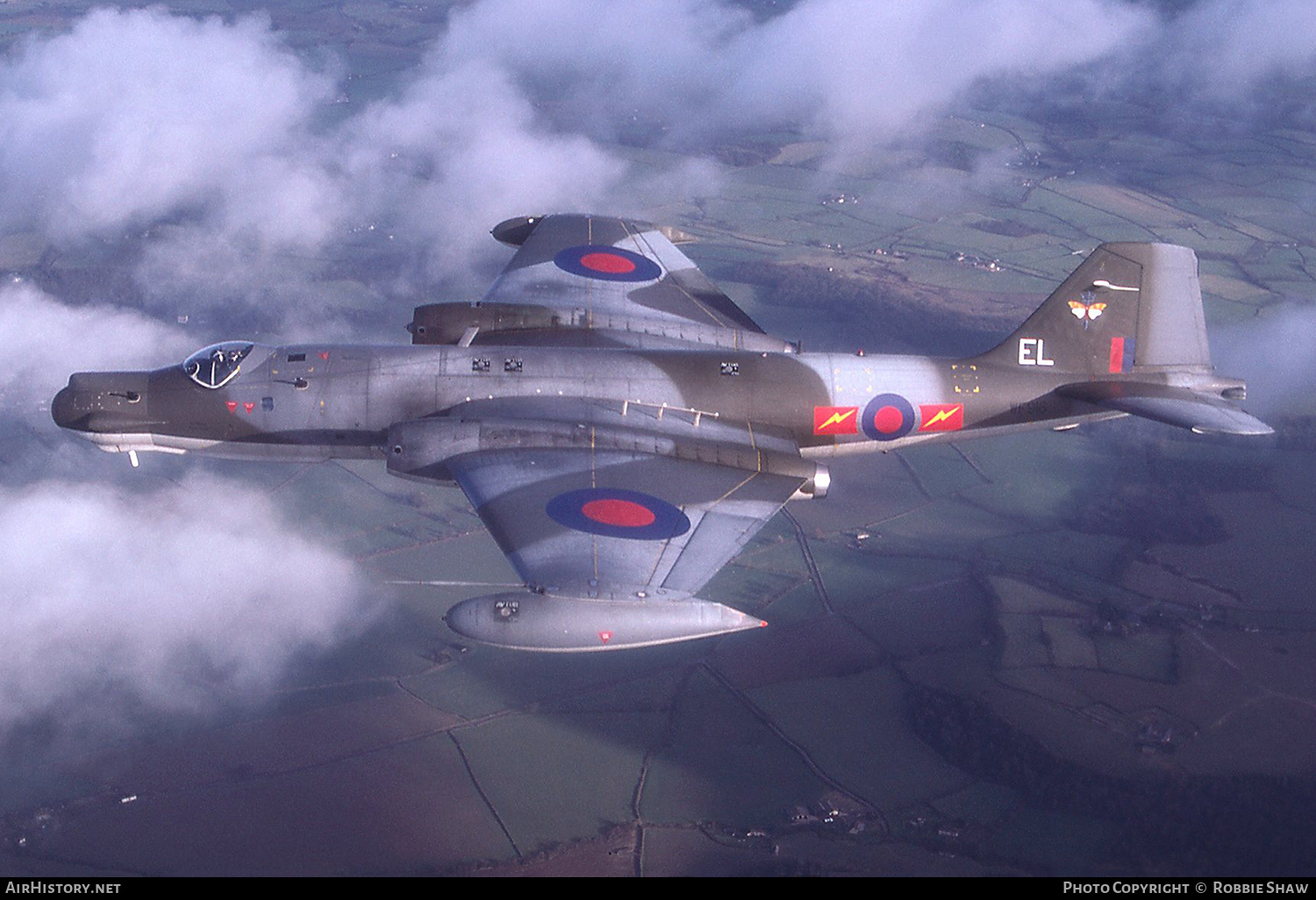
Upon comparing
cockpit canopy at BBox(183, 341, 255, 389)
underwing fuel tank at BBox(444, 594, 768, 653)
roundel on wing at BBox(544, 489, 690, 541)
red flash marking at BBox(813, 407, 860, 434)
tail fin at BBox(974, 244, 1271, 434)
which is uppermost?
tail fin at BBox(974, 244, 1271, 434)

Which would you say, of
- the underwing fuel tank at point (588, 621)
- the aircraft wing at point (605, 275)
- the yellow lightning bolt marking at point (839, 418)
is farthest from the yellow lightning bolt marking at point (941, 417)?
the underwing fuel tank at point (588, 621)

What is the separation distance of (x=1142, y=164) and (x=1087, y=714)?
334 feet

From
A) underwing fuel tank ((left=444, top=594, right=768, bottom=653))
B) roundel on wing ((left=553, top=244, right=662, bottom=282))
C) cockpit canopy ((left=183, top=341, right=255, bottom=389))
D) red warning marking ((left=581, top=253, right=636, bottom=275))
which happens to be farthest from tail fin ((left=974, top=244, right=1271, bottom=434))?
cockpit canopy ((left=183, top=341, right=255, bottom=389))

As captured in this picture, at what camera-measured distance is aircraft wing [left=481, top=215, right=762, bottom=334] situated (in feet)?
131

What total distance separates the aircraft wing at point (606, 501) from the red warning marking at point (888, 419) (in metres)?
3.53

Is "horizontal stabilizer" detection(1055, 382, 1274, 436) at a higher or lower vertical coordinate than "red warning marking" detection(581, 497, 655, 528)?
higher

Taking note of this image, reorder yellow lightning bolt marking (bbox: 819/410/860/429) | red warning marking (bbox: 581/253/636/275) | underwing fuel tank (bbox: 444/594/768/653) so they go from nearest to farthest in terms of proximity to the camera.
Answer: underwing fuel tank (bbox: 444/594/768/653) → yellow lightning bolt marking (bbox: 819/410/860/429) → red warning marking (bbox: 581/253/636/275)

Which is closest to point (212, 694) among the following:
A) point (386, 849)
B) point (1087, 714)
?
point (386, 849)

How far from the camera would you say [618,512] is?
1193 inches

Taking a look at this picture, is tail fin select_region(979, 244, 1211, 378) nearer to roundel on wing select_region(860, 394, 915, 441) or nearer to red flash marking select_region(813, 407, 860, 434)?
roundel on wing select_region(860, 394, 915, 441)

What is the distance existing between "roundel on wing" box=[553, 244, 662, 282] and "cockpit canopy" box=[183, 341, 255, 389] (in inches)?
490

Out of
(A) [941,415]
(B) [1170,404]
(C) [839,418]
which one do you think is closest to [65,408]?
(C) [839,418]

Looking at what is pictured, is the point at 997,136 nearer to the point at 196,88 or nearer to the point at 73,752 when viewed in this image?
the point at 196,88

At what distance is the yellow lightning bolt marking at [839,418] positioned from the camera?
3606 centimetres
